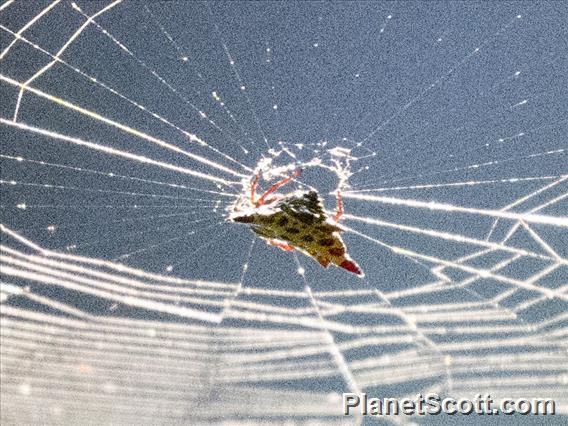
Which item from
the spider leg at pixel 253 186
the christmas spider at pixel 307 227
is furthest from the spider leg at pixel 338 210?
the spider leg at pixel 253 186

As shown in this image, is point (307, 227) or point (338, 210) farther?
point (338, 210)

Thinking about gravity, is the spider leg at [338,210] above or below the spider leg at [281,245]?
above

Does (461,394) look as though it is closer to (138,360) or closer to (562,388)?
(562,388)

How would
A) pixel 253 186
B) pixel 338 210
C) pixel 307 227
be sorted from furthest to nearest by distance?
pixel 253 186 < pixel 338 210 < pixel 307 227

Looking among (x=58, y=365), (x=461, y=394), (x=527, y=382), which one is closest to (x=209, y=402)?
(x=58, y=365)

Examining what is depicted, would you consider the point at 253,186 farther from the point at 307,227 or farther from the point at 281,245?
the point at 307,227

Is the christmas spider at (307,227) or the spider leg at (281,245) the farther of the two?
the spider leg at (281,245)

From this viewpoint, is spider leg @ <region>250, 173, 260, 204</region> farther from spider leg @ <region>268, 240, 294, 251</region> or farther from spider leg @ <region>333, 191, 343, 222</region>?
spider leg @ <region>333, 191, 343, 222</region>

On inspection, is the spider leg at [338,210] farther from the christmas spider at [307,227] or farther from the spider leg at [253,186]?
the spider leg at [253,186]

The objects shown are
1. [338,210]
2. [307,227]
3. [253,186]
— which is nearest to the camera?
[307,227]

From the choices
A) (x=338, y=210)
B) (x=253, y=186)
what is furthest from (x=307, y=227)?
(x=253, y=186)

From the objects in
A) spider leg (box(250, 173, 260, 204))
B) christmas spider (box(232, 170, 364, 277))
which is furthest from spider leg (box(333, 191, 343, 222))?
spider leg (box(250, 173, 260, 204))
